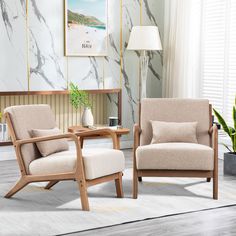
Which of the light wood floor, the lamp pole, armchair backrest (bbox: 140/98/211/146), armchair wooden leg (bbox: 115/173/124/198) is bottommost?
the light wood floor

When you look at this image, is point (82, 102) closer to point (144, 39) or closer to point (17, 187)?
point (144, 39)

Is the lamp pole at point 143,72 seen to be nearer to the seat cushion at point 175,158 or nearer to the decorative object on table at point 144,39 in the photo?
the decorative object on table at point 144,39

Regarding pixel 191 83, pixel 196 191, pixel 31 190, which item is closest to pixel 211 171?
pixel 196 191

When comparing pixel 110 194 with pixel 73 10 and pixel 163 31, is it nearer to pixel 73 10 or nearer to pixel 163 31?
pixel 73 10

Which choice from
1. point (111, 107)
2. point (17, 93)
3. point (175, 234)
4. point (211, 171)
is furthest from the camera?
point (111, 107)

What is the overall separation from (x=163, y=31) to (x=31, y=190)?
294 centimetres

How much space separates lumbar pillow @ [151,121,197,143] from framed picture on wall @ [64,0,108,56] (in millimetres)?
1687

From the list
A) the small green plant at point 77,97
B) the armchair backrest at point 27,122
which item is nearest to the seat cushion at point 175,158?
the armchair backrest at point 27,122

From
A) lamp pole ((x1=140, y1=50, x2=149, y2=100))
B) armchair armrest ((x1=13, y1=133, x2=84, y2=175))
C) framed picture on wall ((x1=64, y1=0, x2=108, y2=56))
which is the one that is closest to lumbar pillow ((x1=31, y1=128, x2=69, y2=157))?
armchair armrest ((x1=13, y1=133, x2=84, y2=175))

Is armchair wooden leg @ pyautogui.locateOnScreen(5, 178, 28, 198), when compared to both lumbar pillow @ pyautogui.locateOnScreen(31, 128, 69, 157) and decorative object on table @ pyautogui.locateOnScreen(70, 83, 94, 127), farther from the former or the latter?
decorative object on table @ pyautogui.locateOnScreen(70, 83, 94, 127)

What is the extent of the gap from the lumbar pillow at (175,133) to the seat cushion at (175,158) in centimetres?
35

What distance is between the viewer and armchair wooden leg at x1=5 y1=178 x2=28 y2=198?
13.5ft

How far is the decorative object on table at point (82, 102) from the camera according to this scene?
581 centimetres

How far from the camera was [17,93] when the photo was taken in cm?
567
